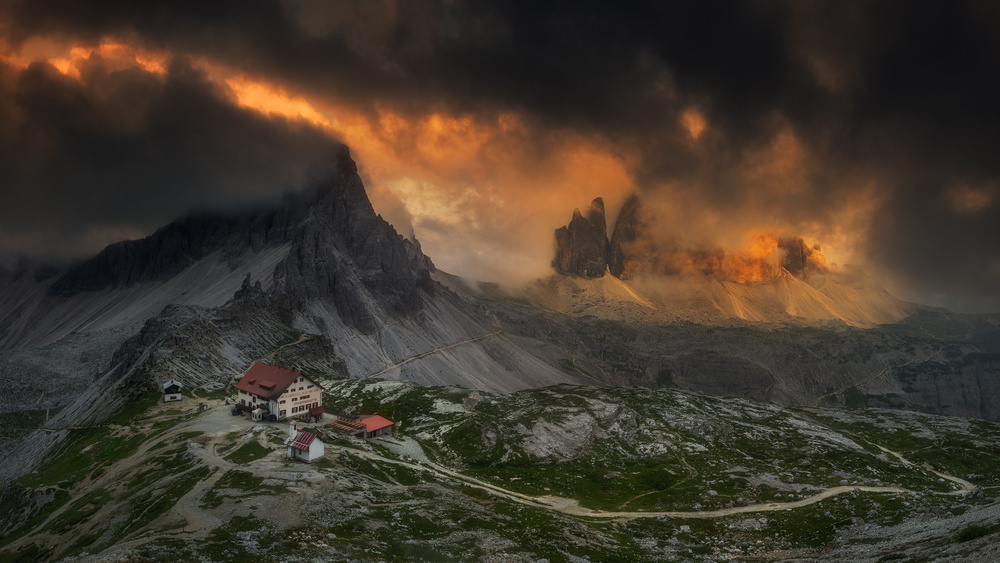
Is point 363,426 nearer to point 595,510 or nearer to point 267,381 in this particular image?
point 267,381

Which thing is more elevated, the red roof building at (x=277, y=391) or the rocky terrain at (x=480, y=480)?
the red roof building at (x=277, y=391)

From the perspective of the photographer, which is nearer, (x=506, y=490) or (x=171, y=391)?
(x=506, y=490)

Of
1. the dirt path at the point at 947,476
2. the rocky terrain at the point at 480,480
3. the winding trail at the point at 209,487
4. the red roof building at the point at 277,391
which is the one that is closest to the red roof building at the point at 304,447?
the winding trail at the point at 209,487

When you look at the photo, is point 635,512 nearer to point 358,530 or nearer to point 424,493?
point 424,493

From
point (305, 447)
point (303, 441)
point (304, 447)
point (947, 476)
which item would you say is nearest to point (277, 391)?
point (303, 441)

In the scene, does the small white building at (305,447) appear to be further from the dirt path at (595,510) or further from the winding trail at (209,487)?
the dirt path at (595,510)
